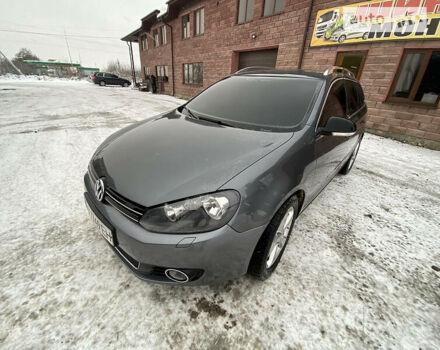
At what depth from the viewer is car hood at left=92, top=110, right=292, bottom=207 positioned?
1.19m

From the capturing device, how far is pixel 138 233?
3.77ft

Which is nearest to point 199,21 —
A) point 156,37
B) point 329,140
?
point 156,37

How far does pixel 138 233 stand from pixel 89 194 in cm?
67

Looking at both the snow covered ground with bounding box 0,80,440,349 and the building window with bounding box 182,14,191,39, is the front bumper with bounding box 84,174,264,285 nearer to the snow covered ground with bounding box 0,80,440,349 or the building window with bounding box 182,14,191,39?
the snow covered ground with bounding box 0,80,440,349

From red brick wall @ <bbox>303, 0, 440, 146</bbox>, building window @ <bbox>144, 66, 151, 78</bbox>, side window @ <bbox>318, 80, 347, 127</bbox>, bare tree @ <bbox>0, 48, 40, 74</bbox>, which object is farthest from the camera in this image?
bare tree @ <bbox>0, 48, 40, 74</bbox>

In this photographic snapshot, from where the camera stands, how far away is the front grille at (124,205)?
3.91ft

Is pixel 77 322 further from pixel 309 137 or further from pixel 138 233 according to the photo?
pixel 309 137

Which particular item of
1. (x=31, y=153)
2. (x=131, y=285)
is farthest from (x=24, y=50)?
(x=131, y=285)

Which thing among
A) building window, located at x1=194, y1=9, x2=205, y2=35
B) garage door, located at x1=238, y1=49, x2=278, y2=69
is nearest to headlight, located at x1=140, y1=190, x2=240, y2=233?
garage door, located at x1=238, y1=49, x2=278, y2=69

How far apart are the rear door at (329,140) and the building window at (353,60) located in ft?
16.2

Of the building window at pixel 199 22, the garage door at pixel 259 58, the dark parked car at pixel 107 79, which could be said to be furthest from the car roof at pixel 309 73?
the dark parked car at pixel 107 79

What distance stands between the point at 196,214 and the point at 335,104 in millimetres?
2000

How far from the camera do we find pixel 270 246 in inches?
53.1

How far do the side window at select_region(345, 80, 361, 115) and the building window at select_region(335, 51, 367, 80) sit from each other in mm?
4100
